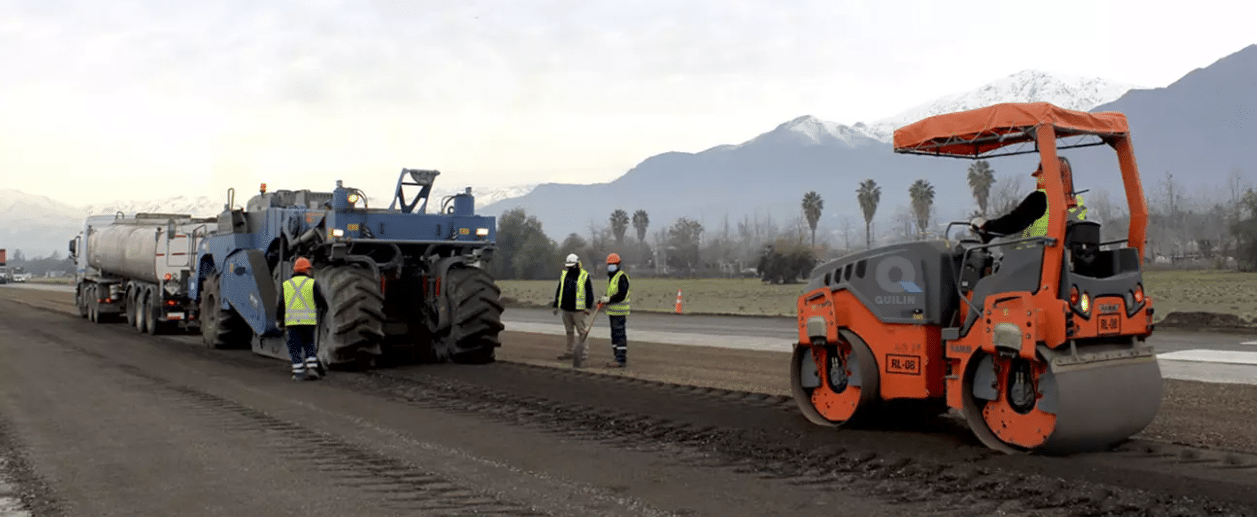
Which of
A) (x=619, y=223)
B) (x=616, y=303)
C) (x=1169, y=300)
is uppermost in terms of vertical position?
(x=619, y=223)

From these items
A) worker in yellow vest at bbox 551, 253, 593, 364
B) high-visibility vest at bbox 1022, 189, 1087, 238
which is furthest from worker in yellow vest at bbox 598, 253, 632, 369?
high-visibility vest at bbox 1022, 189, 1087, 238

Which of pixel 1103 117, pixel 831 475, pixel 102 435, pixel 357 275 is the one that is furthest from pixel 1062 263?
pixel 357 275

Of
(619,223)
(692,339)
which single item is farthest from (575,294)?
(619,223)

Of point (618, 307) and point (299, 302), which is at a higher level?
point (299, 302)

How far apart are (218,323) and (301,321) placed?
209 inches

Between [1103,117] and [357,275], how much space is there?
9.62 meters

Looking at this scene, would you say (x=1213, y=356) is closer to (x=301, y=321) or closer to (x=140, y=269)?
(x=301, y=321)

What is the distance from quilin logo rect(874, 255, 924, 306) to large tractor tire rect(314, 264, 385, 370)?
7.65 meters

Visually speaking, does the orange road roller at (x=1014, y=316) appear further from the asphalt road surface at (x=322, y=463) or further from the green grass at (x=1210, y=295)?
the green grass at (x=1210, y=295)

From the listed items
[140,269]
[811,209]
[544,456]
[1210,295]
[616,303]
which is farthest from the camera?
[811,209]

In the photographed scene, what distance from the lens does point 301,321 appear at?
13.3 m

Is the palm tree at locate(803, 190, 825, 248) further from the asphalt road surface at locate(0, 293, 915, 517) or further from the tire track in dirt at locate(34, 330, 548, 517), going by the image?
the tire track in dirt at locate(34, 330, 548, 517)

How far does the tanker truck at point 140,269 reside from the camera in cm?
2170

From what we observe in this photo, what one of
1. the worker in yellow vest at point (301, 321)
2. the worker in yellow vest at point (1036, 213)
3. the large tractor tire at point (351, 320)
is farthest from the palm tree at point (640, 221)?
the worker in yellow vest at point (1036, 213)
